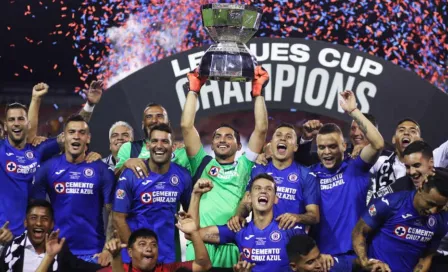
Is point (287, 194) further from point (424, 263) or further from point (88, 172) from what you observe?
point (88, 172)

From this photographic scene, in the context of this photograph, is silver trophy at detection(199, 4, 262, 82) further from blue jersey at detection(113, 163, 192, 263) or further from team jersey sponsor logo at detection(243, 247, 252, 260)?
team jersey sponsor logo at detection(243, 247, 252, 260)

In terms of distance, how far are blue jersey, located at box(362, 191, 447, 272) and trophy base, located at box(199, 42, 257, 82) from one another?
49.3 inches

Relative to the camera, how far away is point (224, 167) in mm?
6238

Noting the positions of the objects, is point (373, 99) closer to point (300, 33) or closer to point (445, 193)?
point (445, 193)

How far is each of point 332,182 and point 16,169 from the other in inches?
92.5

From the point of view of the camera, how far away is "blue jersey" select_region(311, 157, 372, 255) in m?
5.97

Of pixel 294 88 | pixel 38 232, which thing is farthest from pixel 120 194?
pixel 294 88

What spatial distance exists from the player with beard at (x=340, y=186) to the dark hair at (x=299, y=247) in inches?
21.2

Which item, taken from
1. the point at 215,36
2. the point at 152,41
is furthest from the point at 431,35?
the point at 215,36

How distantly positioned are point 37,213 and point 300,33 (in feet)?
42.3

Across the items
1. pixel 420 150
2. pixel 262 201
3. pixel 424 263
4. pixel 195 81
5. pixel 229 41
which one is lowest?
pixel 424 263

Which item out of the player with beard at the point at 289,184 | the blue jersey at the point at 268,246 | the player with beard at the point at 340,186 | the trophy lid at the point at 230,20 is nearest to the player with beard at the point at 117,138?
the trophy lid at the point at 230,20

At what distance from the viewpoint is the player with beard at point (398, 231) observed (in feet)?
18.5

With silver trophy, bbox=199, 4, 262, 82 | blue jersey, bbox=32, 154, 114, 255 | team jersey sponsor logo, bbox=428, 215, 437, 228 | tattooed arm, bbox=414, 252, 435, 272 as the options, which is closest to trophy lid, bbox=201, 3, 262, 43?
silver trophy, bbox=199, 4, 262, 82
